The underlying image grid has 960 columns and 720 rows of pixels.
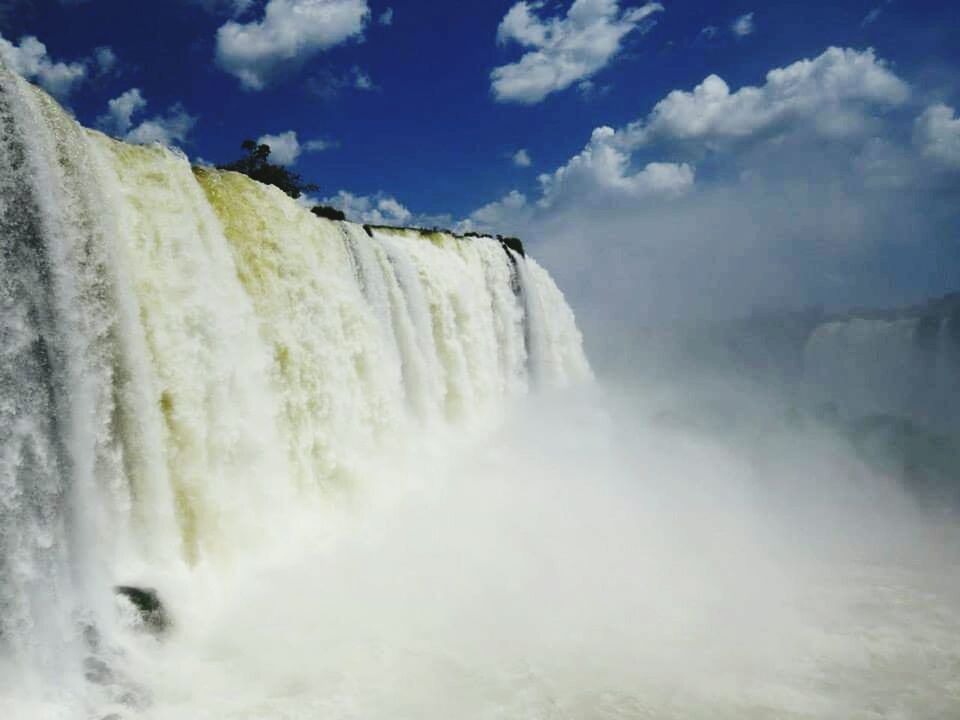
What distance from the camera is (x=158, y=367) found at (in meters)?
7.00

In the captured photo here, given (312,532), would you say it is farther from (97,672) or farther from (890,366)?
(890,366)

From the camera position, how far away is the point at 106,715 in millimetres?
4879

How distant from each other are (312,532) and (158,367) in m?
2.87

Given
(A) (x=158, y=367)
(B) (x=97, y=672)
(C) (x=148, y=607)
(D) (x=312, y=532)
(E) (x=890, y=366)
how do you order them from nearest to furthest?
(B) (x=97, y=672)
(C) (x=148, y=607)
(A) (x=158, y=367)
(D) (x=312, y=532)
(E) (x=890, y=366)

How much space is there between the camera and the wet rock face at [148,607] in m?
5.78

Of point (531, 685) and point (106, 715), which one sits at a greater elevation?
point (106, 715)

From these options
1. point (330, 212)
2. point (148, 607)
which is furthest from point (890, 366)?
point (148, 607)

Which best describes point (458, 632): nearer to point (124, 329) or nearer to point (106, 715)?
point (106, 715)

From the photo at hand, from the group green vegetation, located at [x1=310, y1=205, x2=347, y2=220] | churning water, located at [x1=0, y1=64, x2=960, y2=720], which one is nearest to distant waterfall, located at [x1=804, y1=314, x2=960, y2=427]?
churning water, located at [x1=0, y1=64, x2=960, y2=720]

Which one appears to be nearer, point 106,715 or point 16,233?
point 106,715

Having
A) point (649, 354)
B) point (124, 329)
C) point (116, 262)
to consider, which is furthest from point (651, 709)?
point (649, 354)

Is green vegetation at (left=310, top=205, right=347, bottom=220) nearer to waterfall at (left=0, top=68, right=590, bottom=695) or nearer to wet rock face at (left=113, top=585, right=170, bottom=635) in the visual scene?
waterfall at (left=0, top=68, right=590, bottom=695)

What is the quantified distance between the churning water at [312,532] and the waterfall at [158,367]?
3 centimetres

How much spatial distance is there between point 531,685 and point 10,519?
4.50 metres
